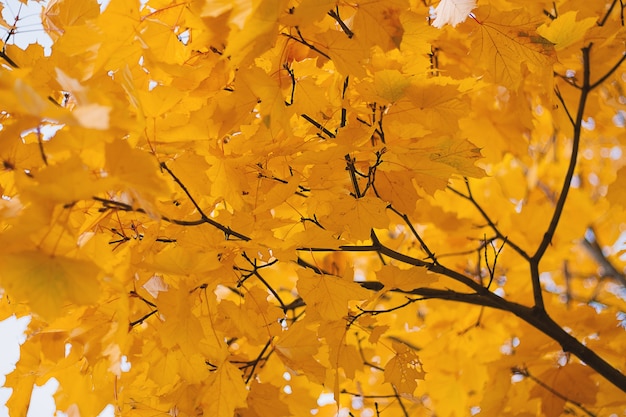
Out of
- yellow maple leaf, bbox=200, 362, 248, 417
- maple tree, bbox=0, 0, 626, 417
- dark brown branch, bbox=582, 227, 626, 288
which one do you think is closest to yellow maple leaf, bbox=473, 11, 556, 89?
maple tree, bbox=0, 0, 626, 417

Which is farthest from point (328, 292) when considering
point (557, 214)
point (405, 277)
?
point (557, 214)

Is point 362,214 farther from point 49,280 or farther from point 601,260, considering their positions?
point 601,260

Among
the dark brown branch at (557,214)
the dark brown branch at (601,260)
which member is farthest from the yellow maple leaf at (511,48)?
the dark brown branch at (601,260)

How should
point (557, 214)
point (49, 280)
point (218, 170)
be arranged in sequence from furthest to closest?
1. point (557, 214)
2. point (218, 170)
3. point (49, 280)

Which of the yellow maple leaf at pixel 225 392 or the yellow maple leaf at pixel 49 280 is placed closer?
the yellow maple leaf at pixel 49 280

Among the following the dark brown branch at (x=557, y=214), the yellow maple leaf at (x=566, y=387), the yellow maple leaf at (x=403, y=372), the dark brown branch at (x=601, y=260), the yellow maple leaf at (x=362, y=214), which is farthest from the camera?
the dark brown branch at (x=601, y=260)

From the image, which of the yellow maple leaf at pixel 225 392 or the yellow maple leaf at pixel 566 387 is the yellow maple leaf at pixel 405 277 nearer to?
the yellow maple leaf at pixel 225 392

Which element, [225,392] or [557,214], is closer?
[225,392]

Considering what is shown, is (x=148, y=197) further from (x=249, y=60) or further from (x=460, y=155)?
(x=460, y=155)

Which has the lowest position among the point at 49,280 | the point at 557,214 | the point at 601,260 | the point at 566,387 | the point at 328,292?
the point at 49,280

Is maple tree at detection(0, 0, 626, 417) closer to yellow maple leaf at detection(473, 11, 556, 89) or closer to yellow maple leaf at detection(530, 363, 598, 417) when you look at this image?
yellow maple leaf at detection(473, 11, 556, 89)

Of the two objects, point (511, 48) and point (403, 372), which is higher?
point (511, 48)

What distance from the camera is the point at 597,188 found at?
290cm

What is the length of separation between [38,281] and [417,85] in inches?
24.4
